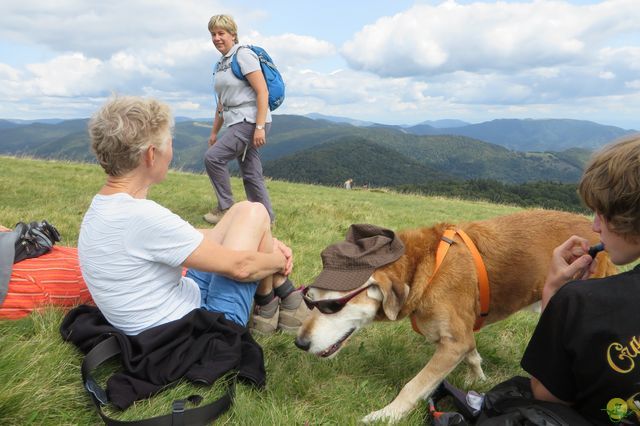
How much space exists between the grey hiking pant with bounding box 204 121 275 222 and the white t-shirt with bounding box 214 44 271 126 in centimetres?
16

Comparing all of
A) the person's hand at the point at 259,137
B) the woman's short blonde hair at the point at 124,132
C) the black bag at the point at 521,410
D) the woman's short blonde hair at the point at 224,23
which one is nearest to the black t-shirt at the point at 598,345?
the black bag at the point at 521,410

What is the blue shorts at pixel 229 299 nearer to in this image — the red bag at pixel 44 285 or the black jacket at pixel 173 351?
the black jacket at pixel 173 351

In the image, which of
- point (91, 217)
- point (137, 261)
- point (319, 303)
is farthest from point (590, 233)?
point (91, 217)

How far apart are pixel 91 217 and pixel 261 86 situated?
16.1 ft

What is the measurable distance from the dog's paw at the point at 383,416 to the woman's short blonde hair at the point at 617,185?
74.8 inches

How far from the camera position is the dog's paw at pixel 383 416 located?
314 cm

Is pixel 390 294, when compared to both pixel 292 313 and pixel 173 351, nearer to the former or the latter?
pixel 292 313

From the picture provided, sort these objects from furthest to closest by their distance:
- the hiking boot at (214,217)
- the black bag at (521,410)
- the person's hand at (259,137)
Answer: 1. the hiking boot at (214,217)
2. the person's hand at (259,137)
3. the black bag at (521,410)

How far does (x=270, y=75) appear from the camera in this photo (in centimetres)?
778

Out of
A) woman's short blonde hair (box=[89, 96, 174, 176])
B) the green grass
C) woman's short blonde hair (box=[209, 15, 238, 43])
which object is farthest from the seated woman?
woman's short blonde hair (box=[209, 15, 238, 43])

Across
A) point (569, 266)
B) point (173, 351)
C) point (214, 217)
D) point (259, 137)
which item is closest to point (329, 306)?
point (173, 351)

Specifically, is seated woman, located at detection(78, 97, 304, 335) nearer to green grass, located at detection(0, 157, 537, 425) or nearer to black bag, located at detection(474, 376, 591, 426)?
green grass, located at detection(0, 157, 537, 425)

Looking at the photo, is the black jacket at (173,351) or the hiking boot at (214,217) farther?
the hiking boot at (214,217)

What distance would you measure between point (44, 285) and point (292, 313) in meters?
2.23
